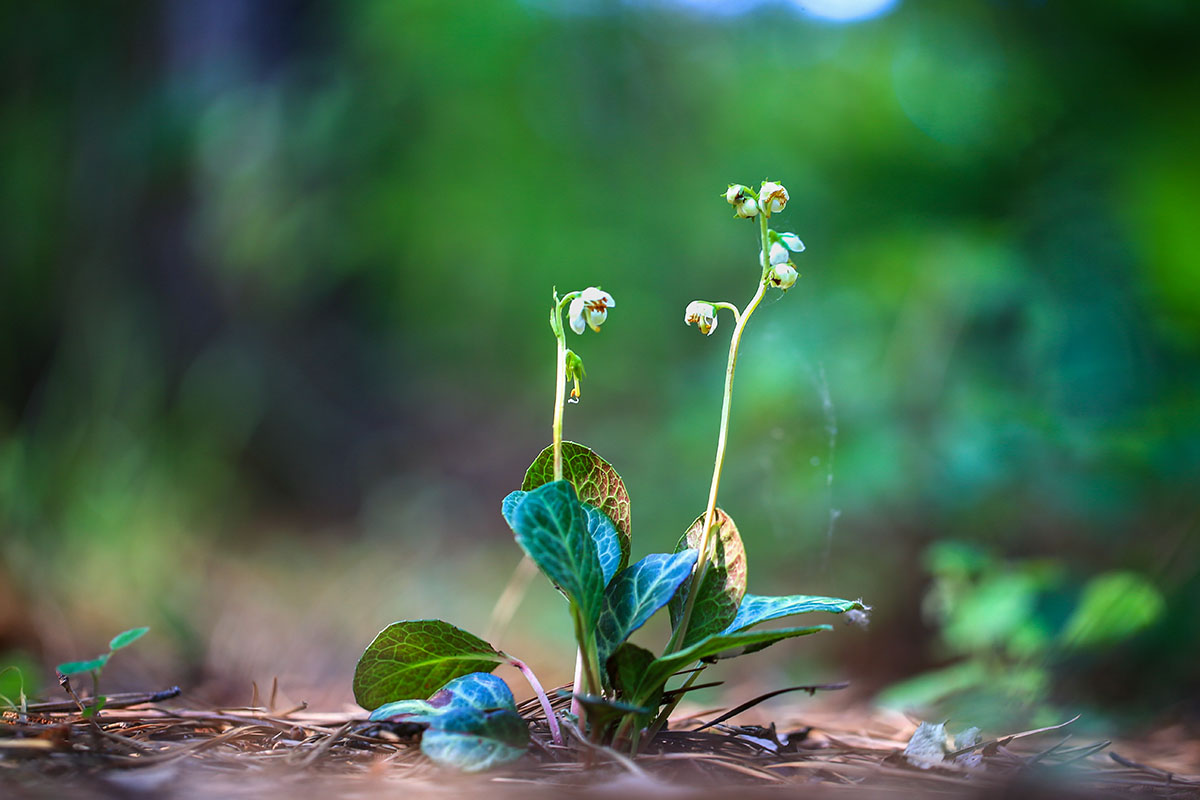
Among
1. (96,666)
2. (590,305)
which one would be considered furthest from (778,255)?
(96,666)

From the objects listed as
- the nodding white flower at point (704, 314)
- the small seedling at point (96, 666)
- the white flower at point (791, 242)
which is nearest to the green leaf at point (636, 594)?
the nodding white flower at point (704, 314)

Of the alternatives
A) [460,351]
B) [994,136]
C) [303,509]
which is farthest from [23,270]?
[994,136]

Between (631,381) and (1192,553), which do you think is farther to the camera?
(631,381)

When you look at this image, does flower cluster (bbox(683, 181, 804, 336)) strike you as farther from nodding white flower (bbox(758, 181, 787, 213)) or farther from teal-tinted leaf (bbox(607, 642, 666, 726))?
teal-tinted leaf (bbox(607, 642, 666, 726))

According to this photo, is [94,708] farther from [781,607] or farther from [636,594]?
[781,607]

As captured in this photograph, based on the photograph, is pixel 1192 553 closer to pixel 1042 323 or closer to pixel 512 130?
pixel 1042 323

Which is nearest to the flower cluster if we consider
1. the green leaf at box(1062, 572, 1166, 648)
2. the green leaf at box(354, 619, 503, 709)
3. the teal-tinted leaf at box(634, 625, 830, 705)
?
the teal-tinted leaf at box(634, 625, 830, 705)

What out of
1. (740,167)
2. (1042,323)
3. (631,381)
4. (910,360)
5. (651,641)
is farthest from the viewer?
(631,381)
